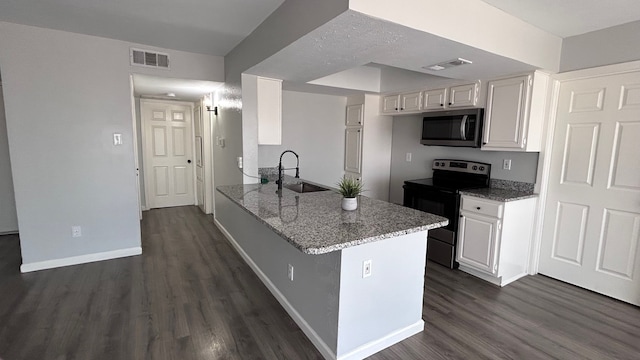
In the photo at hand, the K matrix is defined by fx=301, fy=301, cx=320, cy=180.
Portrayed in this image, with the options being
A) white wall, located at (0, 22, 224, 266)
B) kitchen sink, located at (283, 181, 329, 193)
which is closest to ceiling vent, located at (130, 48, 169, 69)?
white wall, located at (0, 22, 224, 266)

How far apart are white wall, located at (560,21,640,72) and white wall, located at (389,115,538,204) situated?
900 mm

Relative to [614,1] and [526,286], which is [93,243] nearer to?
[526,286]

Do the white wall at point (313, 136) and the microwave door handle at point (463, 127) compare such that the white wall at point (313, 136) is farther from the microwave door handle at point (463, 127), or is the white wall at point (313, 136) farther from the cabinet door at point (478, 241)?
the cabinet door at point (478, 241)

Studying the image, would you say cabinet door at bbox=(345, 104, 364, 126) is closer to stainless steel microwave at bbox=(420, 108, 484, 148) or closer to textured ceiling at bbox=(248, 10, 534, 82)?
stainless steel microwave at bbox=(420, 108, 484, 148)

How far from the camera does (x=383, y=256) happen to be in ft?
6.27

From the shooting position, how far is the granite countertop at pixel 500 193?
111 inches

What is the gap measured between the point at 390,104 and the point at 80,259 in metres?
4.15

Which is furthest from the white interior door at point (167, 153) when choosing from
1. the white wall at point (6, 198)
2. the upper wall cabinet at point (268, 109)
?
the upper wall cabinet at point (268, 109)

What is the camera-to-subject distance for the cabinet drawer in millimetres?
2805

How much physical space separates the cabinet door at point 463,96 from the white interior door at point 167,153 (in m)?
4.67

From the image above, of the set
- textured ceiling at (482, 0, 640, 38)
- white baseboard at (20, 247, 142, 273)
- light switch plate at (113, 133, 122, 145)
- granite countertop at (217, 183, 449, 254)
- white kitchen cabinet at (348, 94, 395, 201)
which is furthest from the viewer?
white kitchen cabinet at (348, 94, 395, 201)

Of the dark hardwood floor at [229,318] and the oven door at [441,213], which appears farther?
the oven door at [441,213]

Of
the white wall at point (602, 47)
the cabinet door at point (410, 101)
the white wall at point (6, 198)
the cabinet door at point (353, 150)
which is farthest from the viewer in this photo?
the cabinet door at point (353, 150)

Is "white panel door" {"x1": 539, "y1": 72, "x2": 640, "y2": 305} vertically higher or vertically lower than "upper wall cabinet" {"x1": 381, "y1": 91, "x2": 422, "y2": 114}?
lower
